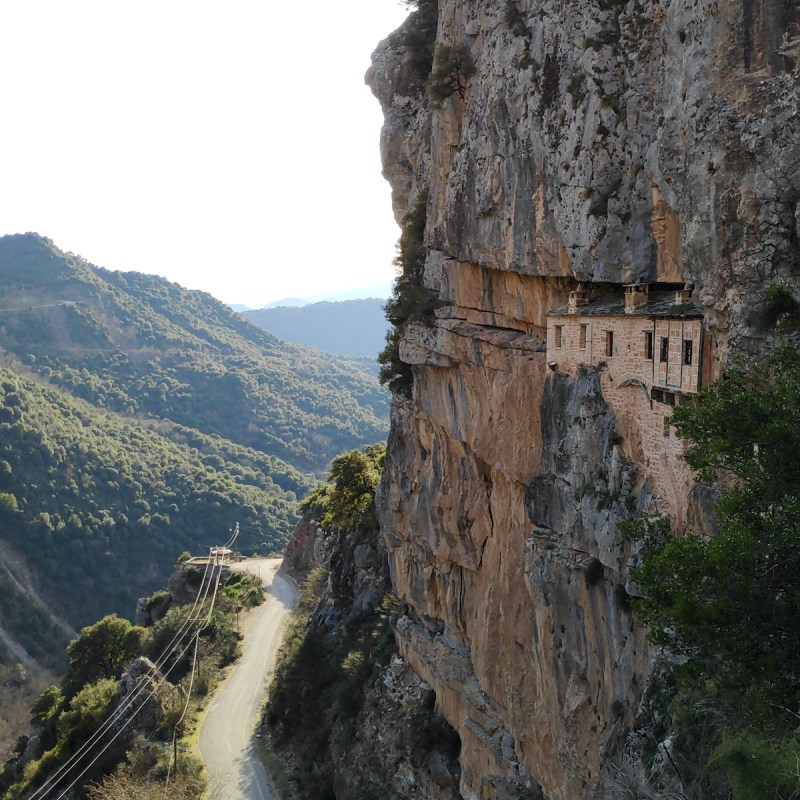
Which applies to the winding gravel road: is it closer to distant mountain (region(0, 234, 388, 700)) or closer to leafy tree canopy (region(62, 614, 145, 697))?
leafy tree canopy (region(62, 614, 145, 697))

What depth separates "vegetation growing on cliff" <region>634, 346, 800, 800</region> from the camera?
996cm

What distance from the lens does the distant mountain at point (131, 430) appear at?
84562mm

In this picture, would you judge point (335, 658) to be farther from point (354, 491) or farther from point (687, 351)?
point (687, 351)

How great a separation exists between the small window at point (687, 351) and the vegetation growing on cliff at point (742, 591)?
256 centimetres

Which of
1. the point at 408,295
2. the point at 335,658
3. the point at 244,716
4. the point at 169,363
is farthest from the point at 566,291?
the point at 169,363

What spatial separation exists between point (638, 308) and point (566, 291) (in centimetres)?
310

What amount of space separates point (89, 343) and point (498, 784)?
13920 cm

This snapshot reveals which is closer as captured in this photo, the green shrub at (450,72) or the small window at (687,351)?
the small window at (687,351)

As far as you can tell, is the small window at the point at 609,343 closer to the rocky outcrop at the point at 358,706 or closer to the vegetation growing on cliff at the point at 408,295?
the vegetation growing on cliff at the point at 408,295

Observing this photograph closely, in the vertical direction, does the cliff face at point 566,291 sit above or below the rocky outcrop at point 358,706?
above

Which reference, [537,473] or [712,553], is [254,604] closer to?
[537,473]

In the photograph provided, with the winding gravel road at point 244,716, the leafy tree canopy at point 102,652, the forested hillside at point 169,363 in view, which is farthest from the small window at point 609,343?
the forested hillside at point 169,363

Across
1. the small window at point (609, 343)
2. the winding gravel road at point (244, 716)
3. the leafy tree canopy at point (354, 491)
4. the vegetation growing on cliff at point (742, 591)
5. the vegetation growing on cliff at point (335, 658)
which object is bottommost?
the winding gravel road at point (244, 716)

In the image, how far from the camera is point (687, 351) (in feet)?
46.2
